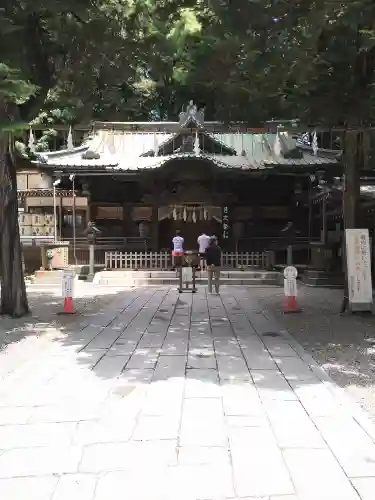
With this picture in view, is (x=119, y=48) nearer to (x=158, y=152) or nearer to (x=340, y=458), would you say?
(x=340, y=458)

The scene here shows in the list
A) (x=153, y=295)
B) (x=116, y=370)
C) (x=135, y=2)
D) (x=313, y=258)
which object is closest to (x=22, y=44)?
(x=135, y=2)

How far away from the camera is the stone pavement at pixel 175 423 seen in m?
3.61

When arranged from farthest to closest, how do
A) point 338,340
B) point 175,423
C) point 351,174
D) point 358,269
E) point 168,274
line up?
point 168,274, point 351,174, point 358,269, point 338,340, point 175,423

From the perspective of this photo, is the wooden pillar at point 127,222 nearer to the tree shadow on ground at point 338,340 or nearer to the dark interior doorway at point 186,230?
the dark interior doorway at point 186,230

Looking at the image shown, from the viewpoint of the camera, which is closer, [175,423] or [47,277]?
[175,423]

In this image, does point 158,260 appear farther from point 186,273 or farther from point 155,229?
point 186,273

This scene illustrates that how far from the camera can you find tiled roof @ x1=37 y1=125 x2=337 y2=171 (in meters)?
22.4

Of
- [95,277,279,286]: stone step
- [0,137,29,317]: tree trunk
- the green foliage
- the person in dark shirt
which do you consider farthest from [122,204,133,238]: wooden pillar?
[0,137,29,317]: tree trunk

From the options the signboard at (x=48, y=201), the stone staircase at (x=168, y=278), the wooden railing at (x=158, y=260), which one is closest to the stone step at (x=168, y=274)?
the stone staircase at (x=168, y=278)

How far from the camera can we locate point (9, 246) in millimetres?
11164

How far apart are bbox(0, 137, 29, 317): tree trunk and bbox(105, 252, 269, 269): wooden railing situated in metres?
10.4

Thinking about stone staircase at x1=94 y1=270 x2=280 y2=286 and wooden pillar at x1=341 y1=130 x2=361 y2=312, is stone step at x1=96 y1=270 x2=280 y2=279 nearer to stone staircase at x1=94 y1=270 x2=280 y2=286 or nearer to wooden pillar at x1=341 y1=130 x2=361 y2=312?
stone staircase at x1=94 y1=270 x2=280 y2=286

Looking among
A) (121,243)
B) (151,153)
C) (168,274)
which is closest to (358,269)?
(168,274)

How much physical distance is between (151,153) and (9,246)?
14.2 meters
